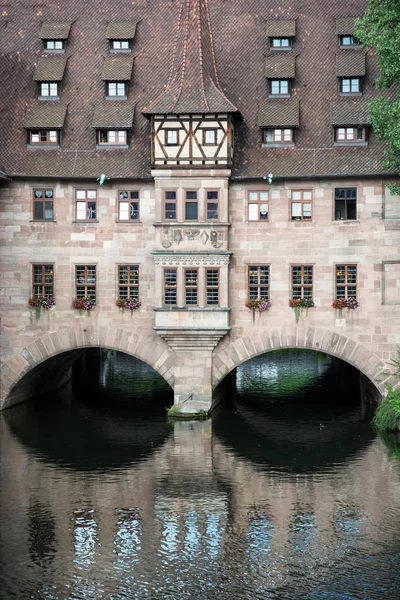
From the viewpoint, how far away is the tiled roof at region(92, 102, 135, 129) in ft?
142

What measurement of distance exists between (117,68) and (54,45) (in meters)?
3.46

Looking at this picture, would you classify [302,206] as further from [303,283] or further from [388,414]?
[388,414]

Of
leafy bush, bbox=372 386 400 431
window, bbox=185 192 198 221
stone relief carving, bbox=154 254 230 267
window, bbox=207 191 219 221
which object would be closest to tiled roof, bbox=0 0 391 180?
window, bbox=207 191 219 221

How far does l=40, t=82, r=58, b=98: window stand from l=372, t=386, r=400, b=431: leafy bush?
19504mm

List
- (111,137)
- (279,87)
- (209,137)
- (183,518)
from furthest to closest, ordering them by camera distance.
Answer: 1. (279,87)
2. (111,137)
3. (209,137)
4. (183,518)

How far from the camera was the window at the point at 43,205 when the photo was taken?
43281 millimetres

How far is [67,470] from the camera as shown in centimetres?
3322

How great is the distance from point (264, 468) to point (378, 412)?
28.2ft

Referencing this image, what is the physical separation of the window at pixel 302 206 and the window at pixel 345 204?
112cm

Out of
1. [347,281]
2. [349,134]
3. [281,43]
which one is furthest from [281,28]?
[347,281]

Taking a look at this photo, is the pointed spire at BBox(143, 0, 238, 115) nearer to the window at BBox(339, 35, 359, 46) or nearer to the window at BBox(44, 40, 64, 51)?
the window at BBox(44, 40, 64, 51)

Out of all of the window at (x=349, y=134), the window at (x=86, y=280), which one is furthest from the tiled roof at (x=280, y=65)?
the window at (x=86, y=280)

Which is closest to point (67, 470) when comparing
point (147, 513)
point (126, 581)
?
point (147, 513)

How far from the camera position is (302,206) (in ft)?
139
